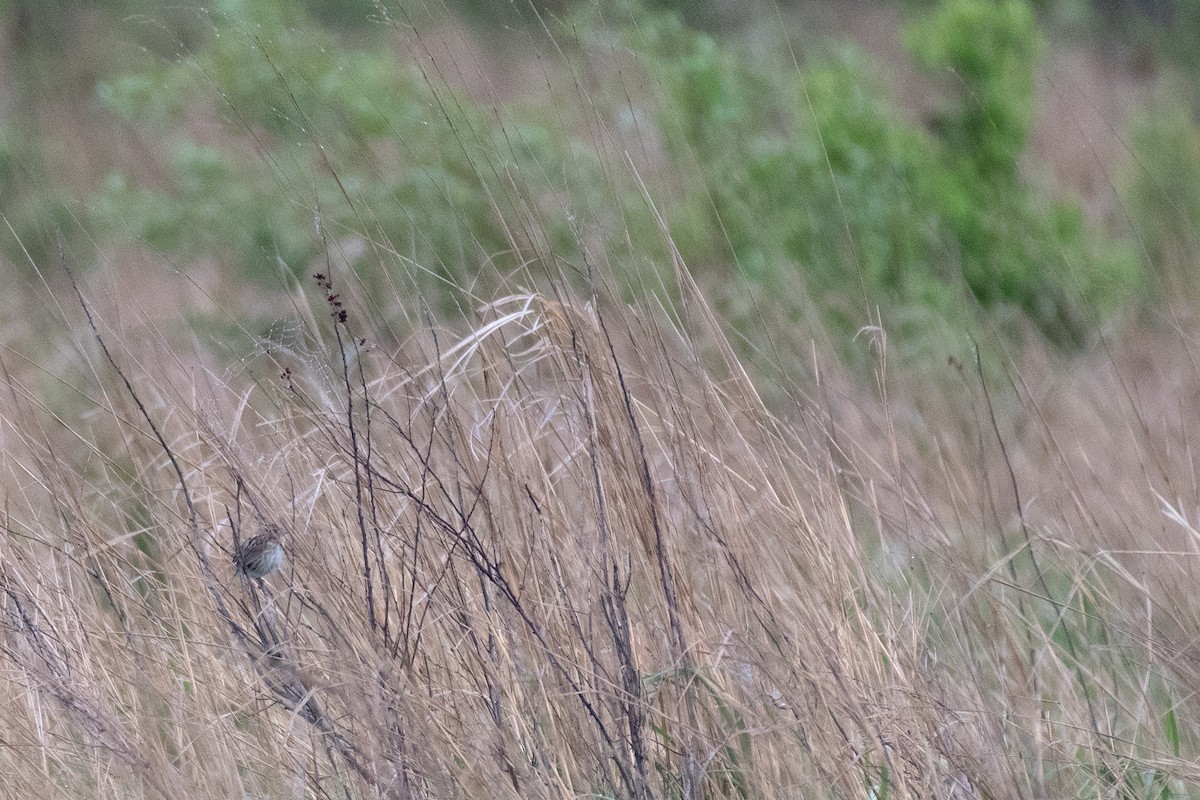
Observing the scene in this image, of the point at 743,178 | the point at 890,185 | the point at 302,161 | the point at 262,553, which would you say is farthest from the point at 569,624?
the point at 302,161

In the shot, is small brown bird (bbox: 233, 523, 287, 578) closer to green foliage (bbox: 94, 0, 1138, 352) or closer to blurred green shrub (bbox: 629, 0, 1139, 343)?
green foliage (bbox: 94, 0, 1138, 352)

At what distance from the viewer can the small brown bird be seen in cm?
152

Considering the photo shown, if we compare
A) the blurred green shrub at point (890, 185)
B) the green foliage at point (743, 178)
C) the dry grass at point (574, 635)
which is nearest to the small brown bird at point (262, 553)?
the dry grass at point (574, 635)

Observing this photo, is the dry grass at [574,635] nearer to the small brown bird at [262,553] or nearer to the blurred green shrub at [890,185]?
the small brown bird at [262,553]

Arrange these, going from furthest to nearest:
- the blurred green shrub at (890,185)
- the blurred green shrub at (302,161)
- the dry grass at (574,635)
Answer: the blurred green shrub at (890,185), the blurred green shrub at (302,161), the dry grass at (574,635)

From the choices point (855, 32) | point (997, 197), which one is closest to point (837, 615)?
point (997, 197)

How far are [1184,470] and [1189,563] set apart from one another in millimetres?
537

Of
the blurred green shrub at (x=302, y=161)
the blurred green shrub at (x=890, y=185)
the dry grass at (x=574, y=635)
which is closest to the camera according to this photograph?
the dry grass at (x=574, y=635)

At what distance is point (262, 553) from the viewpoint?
5.03ft

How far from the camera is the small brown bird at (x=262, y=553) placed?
152 centimetres

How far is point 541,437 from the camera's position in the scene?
5.94ft

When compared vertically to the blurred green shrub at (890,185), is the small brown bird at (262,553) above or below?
above

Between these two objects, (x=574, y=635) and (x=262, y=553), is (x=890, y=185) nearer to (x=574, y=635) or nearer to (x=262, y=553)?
(x=574, y=635)

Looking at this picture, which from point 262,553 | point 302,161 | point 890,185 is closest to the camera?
point 262,553
